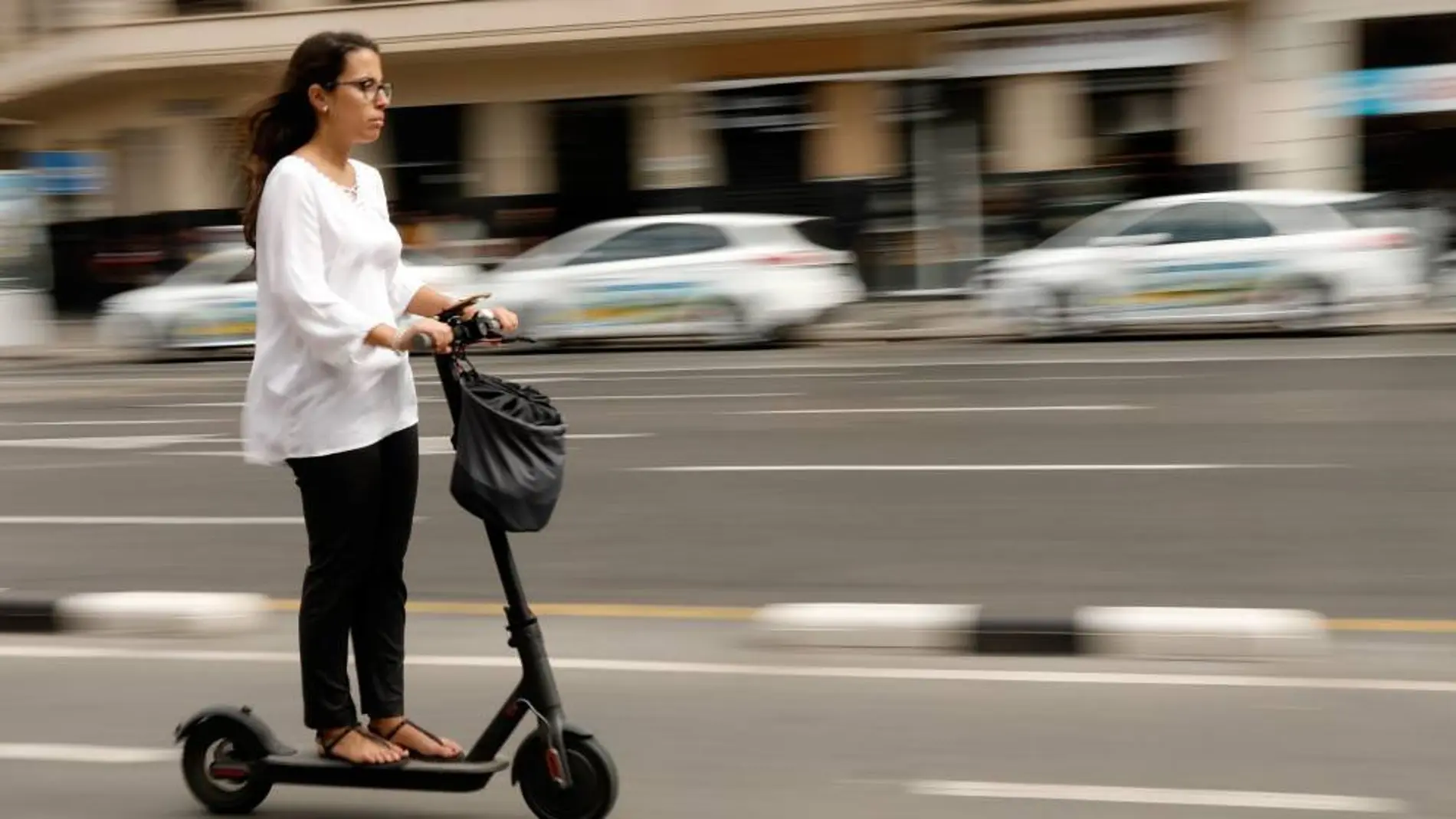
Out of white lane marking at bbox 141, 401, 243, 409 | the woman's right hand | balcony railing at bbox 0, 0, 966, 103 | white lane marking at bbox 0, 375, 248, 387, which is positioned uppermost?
balcony railing at bbox 0, 0, 966, 103

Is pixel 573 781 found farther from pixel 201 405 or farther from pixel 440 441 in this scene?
pixel 201 405

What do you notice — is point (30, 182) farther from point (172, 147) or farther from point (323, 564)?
point (323, 564)

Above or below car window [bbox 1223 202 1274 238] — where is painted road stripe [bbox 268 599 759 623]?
below

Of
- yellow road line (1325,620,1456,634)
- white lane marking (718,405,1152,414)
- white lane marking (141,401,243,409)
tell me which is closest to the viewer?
yellow road line (1325,620,1456,634)

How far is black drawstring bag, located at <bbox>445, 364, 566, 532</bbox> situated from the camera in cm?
408

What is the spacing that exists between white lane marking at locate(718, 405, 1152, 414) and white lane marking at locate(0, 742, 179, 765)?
27.5ft

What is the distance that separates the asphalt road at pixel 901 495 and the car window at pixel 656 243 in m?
4.41

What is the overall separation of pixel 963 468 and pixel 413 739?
6196 millimetres

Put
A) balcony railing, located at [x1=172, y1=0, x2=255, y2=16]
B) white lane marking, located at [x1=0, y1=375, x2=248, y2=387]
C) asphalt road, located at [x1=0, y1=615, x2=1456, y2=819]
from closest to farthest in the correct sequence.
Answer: asphalt road, located at [x1=0, y1=615, x2=1456, y2=819] < white lane marking, located at [x1=0, y1=375, x2=248, y2=387] < balcony railing, located at [x1=172, y1=0, x2=255, y2=16]

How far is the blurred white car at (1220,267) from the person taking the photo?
1847 centimetres

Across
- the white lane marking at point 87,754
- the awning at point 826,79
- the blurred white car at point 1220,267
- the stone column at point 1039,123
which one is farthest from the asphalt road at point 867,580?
the awning at point 826,79

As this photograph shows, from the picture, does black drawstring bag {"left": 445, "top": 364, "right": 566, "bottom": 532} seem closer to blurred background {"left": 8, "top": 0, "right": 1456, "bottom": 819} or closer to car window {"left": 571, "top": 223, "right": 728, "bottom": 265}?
blurred background {"left": 8, "top": 0, "right": 1456, "bottom": 819}

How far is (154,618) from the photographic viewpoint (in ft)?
22.2

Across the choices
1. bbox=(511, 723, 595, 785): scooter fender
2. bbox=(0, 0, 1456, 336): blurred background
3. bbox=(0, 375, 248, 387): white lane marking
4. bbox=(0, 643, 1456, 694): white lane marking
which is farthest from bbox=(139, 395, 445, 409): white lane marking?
bbox=(511, 723, 595, 785): scooter fender
